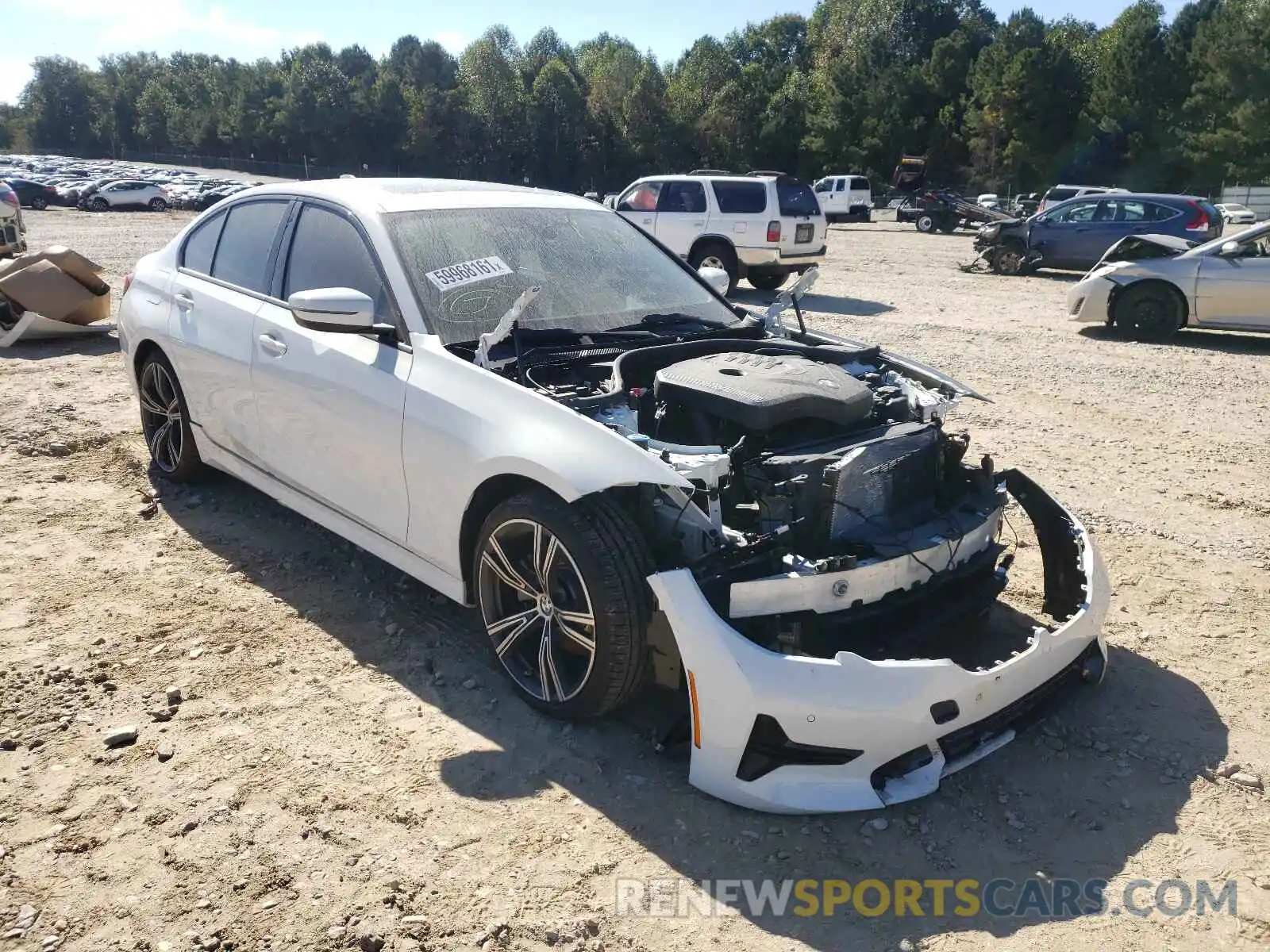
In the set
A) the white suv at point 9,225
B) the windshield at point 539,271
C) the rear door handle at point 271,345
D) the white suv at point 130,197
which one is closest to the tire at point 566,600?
the windshield at point 539,271

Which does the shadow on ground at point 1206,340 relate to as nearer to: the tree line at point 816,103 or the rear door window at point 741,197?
the rear door window at point 741,197

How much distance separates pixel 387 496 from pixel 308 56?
3875 inches

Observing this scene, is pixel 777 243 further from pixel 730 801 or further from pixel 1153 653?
pixel 730 801

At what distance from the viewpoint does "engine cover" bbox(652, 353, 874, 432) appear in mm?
3105

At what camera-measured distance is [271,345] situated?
4039 millimetres

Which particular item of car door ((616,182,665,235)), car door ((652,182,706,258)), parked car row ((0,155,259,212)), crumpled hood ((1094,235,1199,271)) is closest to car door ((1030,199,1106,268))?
crumpled hood ((1094,235,1199,271))

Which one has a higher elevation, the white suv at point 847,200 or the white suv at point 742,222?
the white suv at point 847,200

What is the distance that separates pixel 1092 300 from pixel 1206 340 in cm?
135

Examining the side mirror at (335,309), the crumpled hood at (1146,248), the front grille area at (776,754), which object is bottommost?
the front grille area at (776,754)

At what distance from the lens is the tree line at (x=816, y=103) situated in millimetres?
50844

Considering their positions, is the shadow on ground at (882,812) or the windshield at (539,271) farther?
the windshield at (539,271)

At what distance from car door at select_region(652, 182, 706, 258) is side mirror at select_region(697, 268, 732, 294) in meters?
8.85

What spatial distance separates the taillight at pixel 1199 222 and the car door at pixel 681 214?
331 inches

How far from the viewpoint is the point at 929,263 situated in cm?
1991
